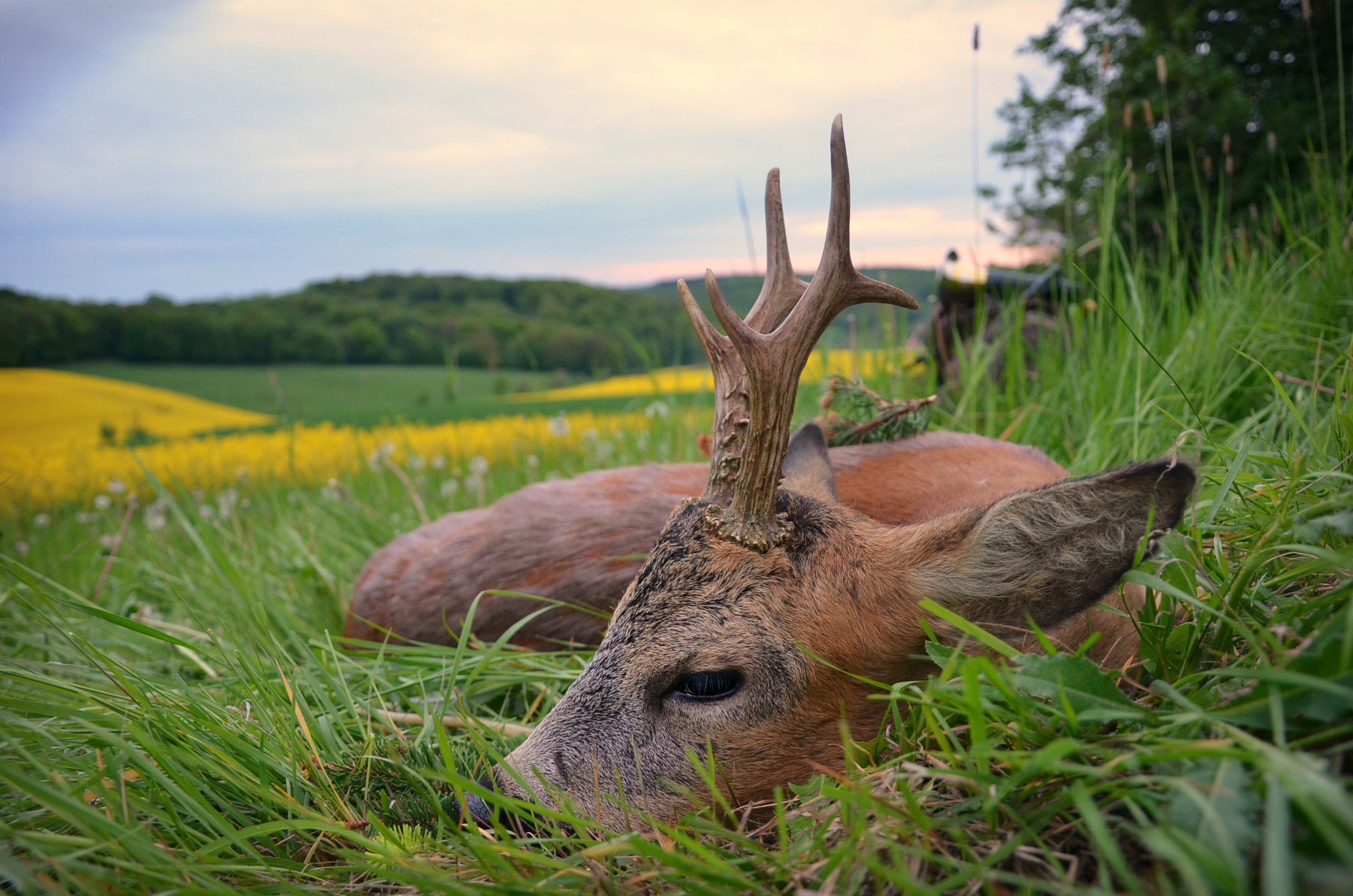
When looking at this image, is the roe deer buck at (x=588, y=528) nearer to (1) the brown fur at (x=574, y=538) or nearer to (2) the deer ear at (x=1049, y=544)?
(1) the brown fur at (x=574, y=538)

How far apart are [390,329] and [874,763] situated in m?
15.5

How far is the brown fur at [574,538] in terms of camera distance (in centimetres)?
292

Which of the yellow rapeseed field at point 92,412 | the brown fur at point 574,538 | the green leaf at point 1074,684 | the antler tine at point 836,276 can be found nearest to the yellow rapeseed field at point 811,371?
the brown fur at point 574,538

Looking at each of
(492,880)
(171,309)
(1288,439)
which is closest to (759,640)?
(492,880)

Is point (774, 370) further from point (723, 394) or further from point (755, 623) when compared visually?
point (755, 623)

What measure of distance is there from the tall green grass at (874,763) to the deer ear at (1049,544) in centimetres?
10

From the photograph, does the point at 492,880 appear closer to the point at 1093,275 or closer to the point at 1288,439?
the point at 1288,439

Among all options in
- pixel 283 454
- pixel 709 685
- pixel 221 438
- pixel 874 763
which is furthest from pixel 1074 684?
pixel 221 438

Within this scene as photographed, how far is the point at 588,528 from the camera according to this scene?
11.1 feet

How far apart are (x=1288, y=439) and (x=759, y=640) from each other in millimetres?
2381

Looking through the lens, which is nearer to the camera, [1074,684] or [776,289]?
[1074,684]

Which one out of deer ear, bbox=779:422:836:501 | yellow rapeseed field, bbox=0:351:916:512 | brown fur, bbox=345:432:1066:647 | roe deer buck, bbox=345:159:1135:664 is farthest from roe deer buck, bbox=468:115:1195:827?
yellow rapeseed field, bbox=0:351:916:512

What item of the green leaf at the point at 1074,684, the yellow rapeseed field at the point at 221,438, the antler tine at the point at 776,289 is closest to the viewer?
the green leaf at the point at 1074,684

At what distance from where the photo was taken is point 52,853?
150 cm
